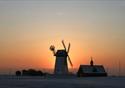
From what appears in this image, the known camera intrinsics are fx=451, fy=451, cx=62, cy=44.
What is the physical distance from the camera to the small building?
419ft

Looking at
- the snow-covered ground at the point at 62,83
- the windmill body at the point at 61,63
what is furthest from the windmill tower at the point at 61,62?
the snow-covered ground at the point at 62,83

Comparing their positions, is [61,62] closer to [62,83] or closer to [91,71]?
[91,71]

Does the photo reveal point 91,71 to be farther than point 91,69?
Yes

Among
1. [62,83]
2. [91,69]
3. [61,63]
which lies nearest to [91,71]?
[91,69]

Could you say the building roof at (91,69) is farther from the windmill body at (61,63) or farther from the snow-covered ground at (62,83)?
the snow-covered ground at (62,83)

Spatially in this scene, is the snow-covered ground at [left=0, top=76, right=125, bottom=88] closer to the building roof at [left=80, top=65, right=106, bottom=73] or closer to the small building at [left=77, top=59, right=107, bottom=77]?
the small building at [left=77, top=59, right=107, bottom=77]

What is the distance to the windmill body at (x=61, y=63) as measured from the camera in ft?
379

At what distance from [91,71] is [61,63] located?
16266 millimetres

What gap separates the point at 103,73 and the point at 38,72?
3755 cm

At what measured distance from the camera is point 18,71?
158 metres

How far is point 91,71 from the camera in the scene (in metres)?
130

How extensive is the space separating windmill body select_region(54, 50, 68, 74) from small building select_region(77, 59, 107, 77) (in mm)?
11633

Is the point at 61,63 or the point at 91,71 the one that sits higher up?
the point at 61,63

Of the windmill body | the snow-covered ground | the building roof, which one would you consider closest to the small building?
the building roof
